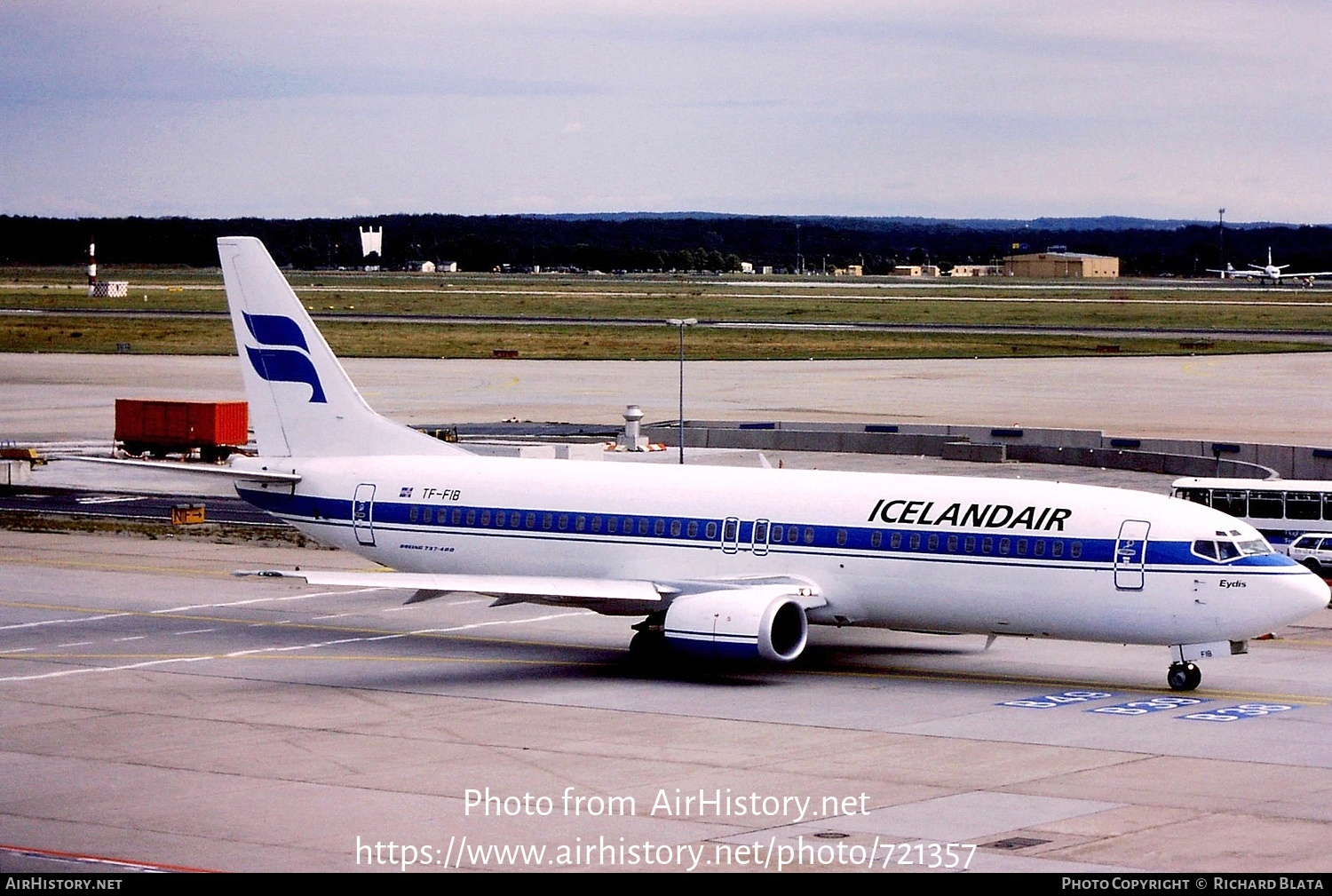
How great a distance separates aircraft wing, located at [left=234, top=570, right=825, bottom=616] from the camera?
40.1 m

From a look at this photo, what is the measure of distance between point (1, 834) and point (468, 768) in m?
7.72

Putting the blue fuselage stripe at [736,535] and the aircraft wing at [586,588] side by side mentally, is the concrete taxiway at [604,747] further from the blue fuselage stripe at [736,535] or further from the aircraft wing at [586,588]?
the blue fuselage stripe at [736,535]

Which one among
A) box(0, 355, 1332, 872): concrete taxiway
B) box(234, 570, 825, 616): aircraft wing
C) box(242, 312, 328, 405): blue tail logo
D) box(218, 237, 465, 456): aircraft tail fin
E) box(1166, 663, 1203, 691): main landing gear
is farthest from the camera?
box(242, 312, 328, 405): blue tail logo

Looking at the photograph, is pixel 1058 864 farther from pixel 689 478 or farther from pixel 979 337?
pixel 979 337

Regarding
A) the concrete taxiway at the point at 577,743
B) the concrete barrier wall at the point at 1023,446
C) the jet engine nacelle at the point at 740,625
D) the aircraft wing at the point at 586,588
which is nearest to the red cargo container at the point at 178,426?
the concrete barrier wall at the point at 1023,446

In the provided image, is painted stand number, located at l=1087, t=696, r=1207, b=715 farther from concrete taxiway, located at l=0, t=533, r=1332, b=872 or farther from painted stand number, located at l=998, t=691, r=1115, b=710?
painted stand number, located at l=998, t=691, r=1115, b=710

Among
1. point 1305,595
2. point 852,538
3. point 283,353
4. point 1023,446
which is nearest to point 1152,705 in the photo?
point 1305,595

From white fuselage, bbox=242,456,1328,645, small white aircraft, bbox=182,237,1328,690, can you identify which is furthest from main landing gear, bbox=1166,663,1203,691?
white fuselage, bbox=242,456,1328,645

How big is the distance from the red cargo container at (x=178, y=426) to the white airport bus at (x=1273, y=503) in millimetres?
42334

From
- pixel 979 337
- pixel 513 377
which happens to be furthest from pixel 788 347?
pixel 513 377

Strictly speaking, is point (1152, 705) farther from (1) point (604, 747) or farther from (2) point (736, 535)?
(1) point (604, 747)

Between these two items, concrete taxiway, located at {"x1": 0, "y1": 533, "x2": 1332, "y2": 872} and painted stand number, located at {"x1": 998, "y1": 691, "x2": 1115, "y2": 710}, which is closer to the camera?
concrete taxiway, located at {"x1": 0, "y1": 533, "x2": 1332, "y2": 872}

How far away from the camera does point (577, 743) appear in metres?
33.4

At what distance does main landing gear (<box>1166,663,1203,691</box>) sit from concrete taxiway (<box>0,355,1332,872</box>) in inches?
10.3
